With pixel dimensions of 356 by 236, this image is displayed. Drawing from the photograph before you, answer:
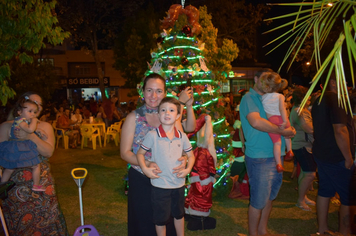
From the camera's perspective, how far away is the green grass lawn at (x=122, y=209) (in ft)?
13.2

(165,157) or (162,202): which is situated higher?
(165,157)

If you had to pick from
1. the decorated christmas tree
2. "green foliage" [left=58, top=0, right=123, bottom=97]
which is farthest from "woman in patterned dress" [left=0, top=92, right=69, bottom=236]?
"green foliage" [left=58, top=0, right=123, bottom=97]

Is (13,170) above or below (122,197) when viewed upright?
above

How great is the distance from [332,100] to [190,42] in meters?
2.90

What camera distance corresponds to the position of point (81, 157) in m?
9.17

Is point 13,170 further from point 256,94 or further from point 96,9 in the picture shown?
point 96,9

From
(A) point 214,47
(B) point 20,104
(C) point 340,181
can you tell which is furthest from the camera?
(A) point 214,47

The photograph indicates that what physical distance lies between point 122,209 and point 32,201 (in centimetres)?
200

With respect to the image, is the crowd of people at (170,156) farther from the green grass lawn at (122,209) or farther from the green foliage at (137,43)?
the green foliage at (137,43)

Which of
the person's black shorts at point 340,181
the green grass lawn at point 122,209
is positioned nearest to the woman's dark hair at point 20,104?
the green grass lawn at point 122,209

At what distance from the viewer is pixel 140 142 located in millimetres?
2602

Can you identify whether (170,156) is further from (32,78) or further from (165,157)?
(32,78)

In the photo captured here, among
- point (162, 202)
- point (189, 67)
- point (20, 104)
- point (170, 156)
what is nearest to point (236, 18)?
point (189, 67)

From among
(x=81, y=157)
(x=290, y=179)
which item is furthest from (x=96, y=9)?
(x=290, y=179)
